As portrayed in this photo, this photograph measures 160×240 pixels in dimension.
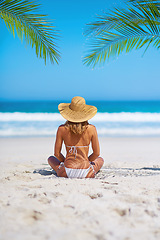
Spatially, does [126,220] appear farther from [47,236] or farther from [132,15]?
[132,15]

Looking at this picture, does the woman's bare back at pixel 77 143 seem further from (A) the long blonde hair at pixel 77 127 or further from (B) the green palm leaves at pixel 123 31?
(B) the green palm leaves at pixel 123 31

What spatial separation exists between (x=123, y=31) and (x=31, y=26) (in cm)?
144

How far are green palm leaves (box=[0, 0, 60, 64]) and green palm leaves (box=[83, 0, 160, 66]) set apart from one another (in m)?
0.66

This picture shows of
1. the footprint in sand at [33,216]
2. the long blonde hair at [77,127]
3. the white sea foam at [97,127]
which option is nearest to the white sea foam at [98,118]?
the white sea foam at [97,127]

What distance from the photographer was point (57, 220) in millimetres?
1756

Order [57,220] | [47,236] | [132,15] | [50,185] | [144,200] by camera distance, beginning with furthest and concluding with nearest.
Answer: [132,15], [50,185], [144,200], [57,220], [47,236]

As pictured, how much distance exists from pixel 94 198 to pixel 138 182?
0.75 m

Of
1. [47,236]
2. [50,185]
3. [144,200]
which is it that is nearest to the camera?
[47,236]

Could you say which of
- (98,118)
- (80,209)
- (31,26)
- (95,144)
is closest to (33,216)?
(80,209)

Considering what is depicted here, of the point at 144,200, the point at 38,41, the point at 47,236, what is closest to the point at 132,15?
the point at 38,41

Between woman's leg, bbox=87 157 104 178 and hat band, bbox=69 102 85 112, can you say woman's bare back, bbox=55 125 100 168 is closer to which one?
woman's leg, bbox=87 157 104 178

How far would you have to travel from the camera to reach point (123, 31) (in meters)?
3.67

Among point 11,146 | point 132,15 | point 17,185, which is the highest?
point 132,15

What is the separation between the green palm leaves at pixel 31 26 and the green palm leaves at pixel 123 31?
658 mm
